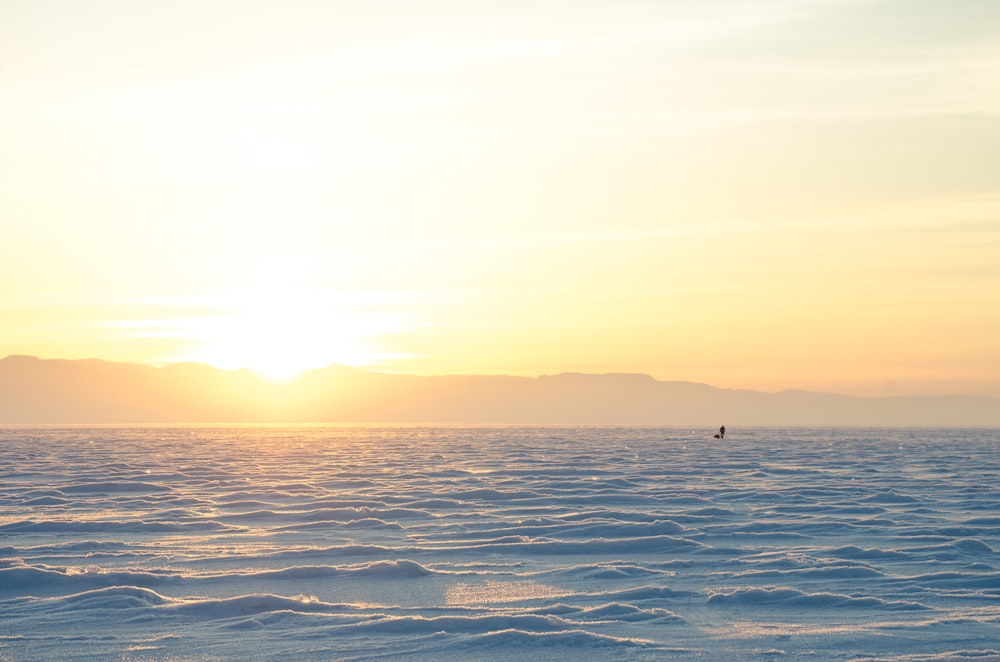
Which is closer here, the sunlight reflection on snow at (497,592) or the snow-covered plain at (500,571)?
the snow-covered plain at (500,571)

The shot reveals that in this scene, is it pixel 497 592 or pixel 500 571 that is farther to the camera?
pixel 500 571

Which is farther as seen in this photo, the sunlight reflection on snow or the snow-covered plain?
the sunlight reflection on snow

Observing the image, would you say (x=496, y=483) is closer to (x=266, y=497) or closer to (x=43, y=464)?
(x=266, y=497)

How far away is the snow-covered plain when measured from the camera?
8.16 metres

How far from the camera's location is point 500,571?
11.7m

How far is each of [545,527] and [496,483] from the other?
9.23m

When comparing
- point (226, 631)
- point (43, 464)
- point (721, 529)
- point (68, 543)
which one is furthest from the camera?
point (43, 464)

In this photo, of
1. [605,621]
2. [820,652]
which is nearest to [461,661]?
[605,621]

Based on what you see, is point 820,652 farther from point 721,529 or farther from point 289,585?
point 721,529

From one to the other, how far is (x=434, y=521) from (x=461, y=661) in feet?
30.1

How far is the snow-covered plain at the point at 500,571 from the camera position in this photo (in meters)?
8.16

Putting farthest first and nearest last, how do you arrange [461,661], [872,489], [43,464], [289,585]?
[43,464], [872,489], [289,585], [461,661]

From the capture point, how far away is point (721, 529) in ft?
50.6

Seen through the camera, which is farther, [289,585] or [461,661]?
[289,585]
